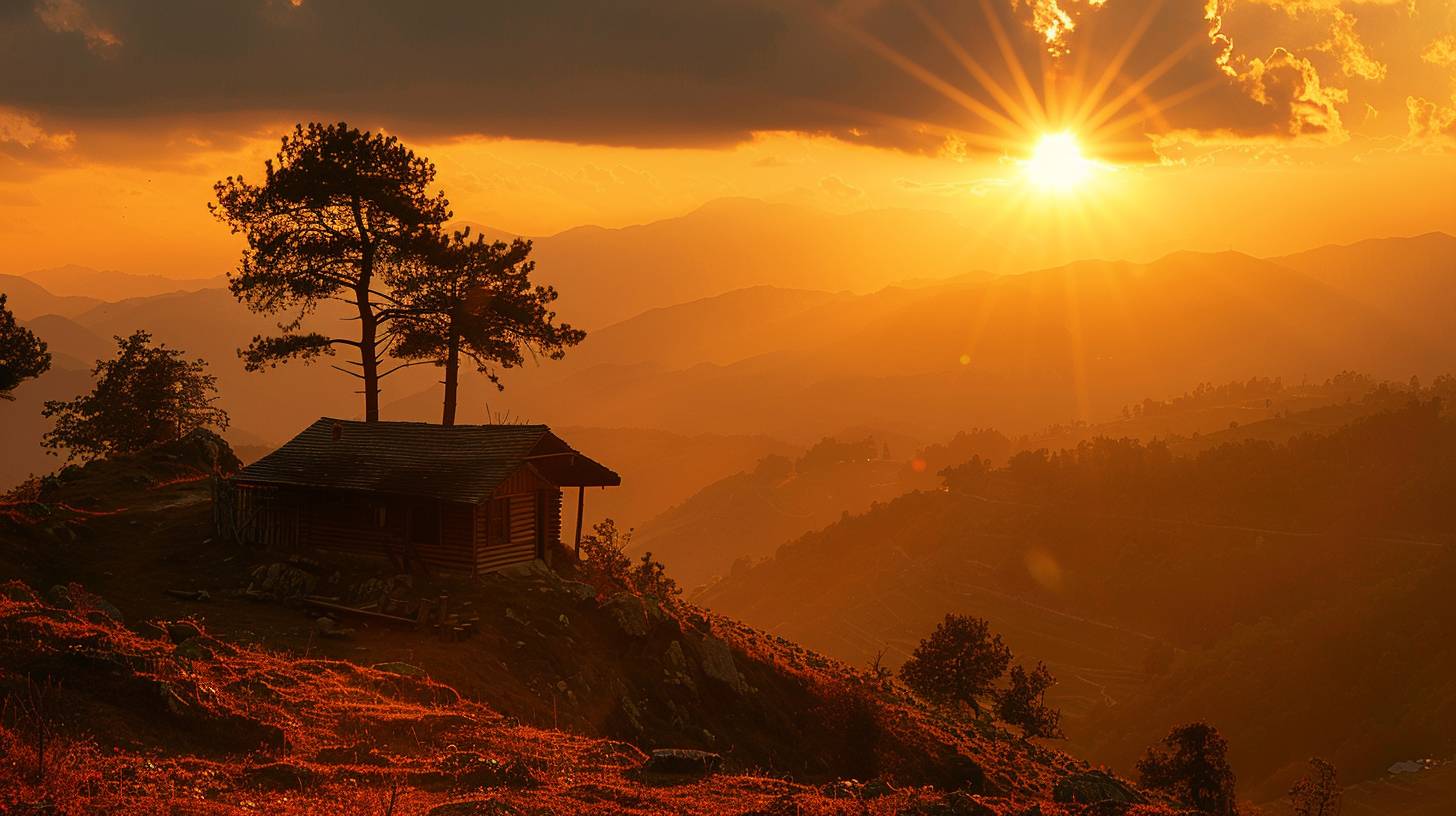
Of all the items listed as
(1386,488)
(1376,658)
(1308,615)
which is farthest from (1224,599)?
(1386,488)

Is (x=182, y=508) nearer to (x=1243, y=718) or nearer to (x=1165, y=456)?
(x=1243, y=718)

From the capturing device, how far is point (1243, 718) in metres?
114

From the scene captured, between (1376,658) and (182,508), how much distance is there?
133 metres

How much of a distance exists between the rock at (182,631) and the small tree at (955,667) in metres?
46.6

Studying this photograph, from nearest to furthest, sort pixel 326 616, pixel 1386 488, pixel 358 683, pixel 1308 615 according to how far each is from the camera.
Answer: pixel 358 683 < pixel 326 616 < pixel 1308 615 < pixel 1386 488

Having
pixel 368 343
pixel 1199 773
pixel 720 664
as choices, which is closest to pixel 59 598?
pixel 720 664

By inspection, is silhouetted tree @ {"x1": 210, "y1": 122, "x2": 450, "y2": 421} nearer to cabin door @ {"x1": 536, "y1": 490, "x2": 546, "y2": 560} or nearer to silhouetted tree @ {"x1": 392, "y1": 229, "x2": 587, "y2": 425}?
silhouetted tree @ {"x1": 392, "y1": 229, "x2": 587, "y2": 425}

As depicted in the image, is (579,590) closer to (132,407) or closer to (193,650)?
(193,650)

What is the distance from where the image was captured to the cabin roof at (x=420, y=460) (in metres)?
30.1

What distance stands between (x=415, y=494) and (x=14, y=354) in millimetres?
25746

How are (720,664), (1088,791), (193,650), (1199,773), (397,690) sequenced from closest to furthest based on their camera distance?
(193,650), (397,690), (1088,791), (720,664), (1199,773)

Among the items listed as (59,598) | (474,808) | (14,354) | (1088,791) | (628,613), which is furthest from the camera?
(14,354)

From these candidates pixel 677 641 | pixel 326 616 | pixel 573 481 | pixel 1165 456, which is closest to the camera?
pixel 326 616

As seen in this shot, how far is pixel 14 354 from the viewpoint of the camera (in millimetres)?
42188
